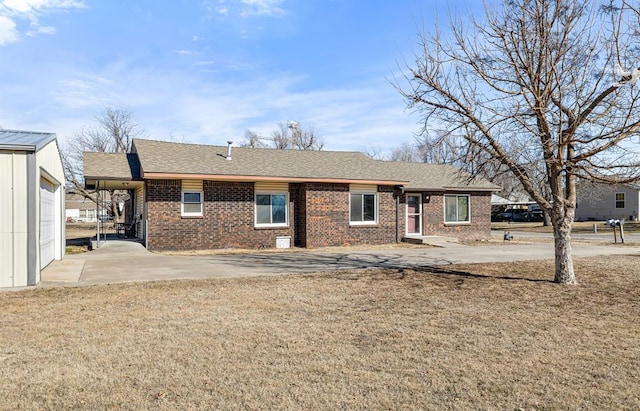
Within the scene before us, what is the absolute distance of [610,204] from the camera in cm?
4544

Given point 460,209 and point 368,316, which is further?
point 460,209

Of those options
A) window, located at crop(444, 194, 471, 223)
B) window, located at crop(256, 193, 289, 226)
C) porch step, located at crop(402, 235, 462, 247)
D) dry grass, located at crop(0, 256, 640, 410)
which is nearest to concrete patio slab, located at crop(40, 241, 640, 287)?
porch step, located at crop(402, 235, 462, 247)

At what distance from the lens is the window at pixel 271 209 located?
736 inches

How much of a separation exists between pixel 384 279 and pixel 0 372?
296 inches

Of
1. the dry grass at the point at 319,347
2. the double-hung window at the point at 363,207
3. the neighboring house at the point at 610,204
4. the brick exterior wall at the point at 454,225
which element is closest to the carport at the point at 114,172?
the double-hung window at the point at 363,207

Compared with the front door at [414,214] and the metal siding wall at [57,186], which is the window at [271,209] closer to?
the front door at [414,214]

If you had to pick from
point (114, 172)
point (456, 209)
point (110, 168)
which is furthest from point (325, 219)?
point (110, 168)

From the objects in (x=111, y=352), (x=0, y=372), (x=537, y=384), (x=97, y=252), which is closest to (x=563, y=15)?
(x=537, y=384)

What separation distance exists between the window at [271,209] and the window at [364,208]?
2.88m

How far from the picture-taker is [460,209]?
2375 cm

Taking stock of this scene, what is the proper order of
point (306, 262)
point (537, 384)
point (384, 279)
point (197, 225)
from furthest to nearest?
point (197, 225) → point (306, 262) → point (384, 279) → point (537, 384)

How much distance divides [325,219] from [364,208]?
206 cm

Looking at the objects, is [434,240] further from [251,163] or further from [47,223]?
[47,223]

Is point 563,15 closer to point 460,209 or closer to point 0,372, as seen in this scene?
point 0,372
